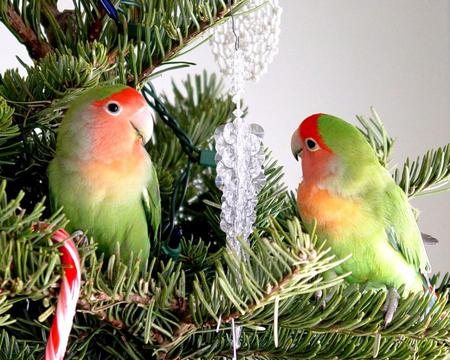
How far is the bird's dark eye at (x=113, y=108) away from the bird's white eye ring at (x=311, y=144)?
0.55ft

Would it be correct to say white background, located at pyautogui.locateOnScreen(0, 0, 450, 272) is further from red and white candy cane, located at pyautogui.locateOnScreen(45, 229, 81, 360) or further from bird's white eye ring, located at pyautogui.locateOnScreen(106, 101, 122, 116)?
red and white candy cane, located at pyautogui.locateOnScreen(45, 229, 81, 360)

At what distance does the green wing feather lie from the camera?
60 centimetres

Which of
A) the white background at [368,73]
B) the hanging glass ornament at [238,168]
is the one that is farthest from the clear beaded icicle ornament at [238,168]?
the white background at [368,73]

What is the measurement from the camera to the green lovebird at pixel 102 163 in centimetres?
53

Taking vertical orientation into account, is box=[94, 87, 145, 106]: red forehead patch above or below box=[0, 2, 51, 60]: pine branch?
below

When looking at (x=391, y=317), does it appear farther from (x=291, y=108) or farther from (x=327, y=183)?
(x=291, y=108)

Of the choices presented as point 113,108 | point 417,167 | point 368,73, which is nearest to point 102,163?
point 113,108

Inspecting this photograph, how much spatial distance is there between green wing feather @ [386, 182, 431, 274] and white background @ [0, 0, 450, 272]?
0.87m

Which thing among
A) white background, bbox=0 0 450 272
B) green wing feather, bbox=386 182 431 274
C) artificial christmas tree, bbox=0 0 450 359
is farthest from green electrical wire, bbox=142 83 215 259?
white background, bbox=0 0 450 272

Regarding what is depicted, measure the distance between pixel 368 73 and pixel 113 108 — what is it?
3.43ft

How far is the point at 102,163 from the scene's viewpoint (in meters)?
0.54

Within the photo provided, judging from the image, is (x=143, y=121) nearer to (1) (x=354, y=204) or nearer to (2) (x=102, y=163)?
(2) (x=102, y=163)

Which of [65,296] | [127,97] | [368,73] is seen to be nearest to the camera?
[65,296]

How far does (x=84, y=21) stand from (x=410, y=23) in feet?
3.38
